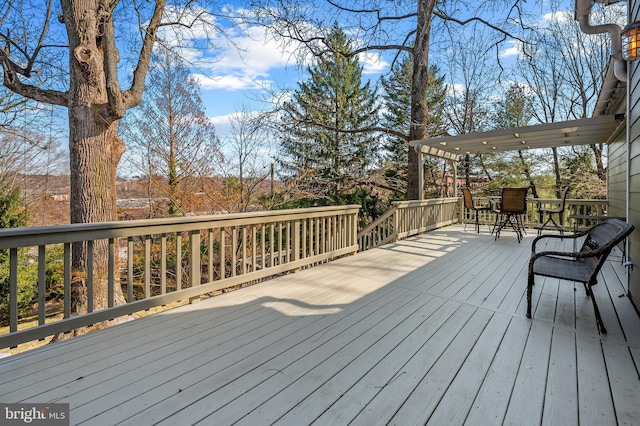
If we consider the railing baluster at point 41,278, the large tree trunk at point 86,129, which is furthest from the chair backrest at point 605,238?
the large tree trunk at point 86,129

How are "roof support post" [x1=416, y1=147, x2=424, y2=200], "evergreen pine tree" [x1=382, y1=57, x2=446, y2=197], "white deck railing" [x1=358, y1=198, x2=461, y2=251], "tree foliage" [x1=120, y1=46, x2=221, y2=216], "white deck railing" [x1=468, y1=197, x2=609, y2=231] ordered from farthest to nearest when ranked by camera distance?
1. "evergreen pine tree" [x1=382, y1=57, x2=446, y2=197]
2. "tree foliage" [x1=120, y1=46, x2=221, y2=216]
3. "roof support post" [x1=416, y1=147, x2=424, y2=200]
4. "white deck railing" [x1=468, y1=197, x2=609, y2=231]
5. "white deck railing" [x1=358, y1=198, x2=461, y2=251]

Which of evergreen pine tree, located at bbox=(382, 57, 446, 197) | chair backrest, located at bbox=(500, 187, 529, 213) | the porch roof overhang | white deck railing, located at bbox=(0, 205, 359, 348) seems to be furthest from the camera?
evergreen pine tree, located at bbox=(382, 57, 446, 197)

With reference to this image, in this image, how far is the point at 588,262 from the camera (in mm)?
2916

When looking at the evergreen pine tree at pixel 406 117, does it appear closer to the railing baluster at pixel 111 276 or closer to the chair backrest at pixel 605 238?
the chair backrest at pixel 605 238

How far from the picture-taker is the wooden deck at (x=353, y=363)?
1463 mm

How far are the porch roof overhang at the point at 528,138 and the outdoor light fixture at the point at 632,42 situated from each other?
10.2 ft

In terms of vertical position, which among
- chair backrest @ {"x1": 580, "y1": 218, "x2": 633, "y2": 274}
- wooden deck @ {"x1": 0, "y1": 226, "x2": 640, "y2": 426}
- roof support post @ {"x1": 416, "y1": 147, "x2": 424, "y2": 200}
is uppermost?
roof support post @ {"x1": 416, "y1": 147, "x2": 424, "y2": 200}

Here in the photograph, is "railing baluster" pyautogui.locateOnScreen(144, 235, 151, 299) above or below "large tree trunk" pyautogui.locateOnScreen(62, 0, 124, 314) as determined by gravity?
below

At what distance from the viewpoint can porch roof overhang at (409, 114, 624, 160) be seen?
Answer: 5.46m

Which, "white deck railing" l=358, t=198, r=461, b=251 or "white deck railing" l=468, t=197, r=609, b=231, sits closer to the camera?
"white deck railing" l=358, t=198, r=461, b=251

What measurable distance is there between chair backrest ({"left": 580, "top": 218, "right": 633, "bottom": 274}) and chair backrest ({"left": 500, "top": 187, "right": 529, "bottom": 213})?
10.6 ft

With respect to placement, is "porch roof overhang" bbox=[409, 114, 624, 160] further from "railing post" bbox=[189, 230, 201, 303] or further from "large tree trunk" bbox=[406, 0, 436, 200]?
→ "railing post" bbox=[189, 230, 201, 303]

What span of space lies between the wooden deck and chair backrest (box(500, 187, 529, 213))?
334cm

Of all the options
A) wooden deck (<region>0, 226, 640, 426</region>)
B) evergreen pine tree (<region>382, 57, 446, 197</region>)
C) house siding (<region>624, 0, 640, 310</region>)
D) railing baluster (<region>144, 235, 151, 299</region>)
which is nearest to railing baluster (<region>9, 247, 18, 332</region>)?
wooden deck (<region>0, 226, 640, 426</region>)
